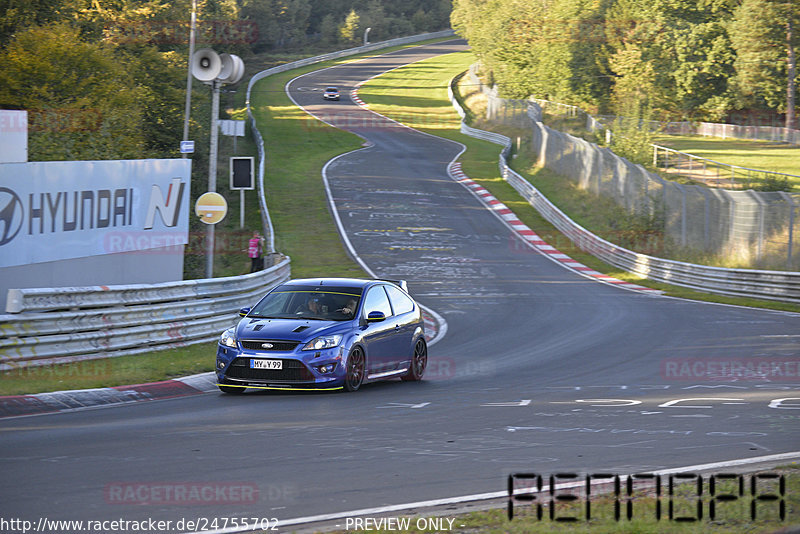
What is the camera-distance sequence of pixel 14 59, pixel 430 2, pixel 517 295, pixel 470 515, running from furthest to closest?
pixel 430 2
pixel 14 59
pixel 517 295
pixel 470 515

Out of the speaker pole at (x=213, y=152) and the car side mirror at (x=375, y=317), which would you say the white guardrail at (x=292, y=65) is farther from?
the car side mirror at (x=375, y=317)

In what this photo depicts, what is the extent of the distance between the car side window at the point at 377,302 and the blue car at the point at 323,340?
0.02m

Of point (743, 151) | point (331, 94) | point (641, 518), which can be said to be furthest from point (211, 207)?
point (331, 94)

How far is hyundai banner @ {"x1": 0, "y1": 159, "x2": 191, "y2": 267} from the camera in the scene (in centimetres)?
1485

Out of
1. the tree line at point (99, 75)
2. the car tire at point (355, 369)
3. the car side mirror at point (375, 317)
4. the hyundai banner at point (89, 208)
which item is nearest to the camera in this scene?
the car tire at point (355, 369)

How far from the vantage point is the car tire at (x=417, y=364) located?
14383 mm

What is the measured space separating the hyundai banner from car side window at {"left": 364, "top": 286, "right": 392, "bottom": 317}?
5599mm

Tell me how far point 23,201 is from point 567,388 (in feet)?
28.8

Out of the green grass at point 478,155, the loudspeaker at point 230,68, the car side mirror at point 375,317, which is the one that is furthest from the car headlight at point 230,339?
the green grass at point 478,155

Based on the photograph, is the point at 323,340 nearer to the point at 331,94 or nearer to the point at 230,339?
the point at 230,339

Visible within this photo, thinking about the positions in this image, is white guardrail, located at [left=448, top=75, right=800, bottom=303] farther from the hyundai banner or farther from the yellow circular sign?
the hyundai banner

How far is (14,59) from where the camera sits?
3406cm

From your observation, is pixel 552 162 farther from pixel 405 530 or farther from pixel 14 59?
pixel 405 530

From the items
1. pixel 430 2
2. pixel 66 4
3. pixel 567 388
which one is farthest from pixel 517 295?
pixel 430 2
